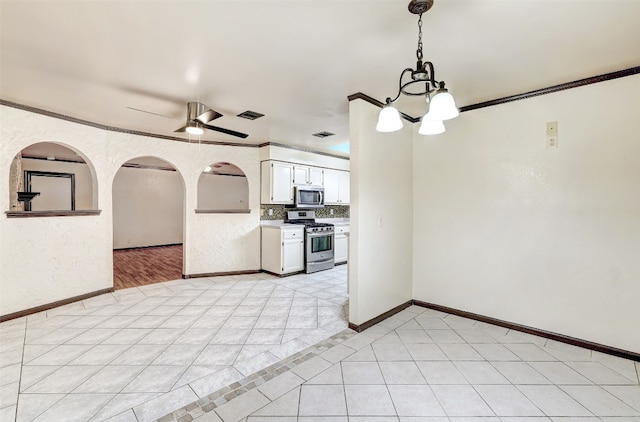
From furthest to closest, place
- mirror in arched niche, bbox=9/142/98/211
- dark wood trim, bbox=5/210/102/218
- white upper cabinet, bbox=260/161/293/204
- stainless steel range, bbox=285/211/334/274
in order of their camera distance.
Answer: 1. mirror in arched niche, bbox=9/142/98/211
2. stainless steel range, bbox=285/211/334/274
3. white upper cabinet, bbox=260/161/293/204
4. dark wood trim, bbox=5/210/102/218

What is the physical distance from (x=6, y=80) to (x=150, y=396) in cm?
303

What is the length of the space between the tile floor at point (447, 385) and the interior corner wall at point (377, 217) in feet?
1.60

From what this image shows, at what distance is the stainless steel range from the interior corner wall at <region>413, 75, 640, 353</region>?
7.27 ft

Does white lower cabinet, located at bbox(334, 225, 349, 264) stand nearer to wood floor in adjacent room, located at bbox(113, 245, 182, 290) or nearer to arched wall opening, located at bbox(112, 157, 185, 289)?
wood floor in adjacent room, located at bbox(113, 245, 182, 290)

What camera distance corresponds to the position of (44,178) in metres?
6.54

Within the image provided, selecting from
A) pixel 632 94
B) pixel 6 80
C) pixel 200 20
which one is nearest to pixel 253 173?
pixel 6 80

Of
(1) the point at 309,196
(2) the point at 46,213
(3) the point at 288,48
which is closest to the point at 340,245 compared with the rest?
(1) the point at 309,196

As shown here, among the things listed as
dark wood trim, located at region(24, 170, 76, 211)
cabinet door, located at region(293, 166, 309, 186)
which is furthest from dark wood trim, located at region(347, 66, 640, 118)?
dark wood trim, located at region(24, 170, 76, 211)

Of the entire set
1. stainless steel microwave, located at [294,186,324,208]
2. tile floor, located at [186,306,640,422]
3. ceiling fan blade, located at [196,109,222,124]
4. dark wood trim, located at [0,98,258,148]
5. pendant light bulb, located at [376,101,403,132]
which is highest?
dark wood trim, located at [0,98,258,148]

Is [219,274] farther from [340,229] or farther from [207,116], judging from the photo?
[207,116]

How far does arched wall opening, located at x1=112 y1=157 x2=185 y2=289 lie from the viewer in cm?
771

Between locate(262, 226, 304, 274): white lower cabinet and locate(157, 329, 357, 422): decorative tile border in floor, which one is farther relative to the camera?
locate(262, 226, 304, 274): white lower cabinet

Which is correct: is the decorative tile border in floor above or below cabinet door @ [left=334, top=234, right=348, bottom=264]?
below

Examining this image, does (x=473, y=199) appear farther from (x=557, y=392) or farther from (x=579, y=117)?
(x=557, y=392)
